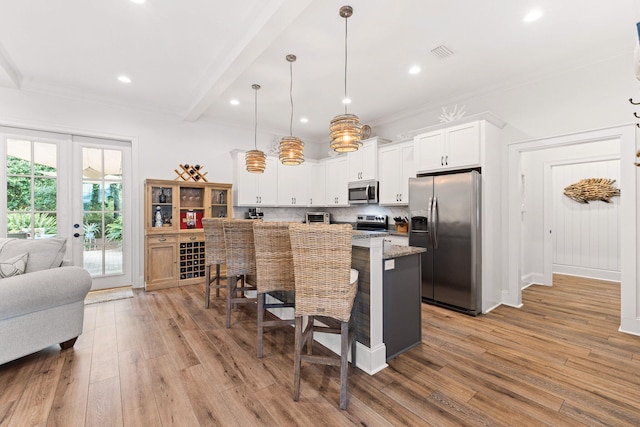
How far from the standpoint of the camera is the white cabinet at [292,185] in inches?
230

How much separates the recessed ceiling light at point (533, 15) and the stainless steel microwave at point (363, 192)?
2907mm

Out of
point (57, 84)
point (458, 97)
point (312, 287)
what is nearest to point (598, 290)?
point (458, 97)

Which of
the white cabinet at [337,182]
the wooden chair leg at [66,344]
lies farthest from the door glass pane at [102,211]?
the white cabinet at [337,182]

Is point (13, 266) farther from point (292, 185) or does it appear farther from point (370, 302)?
point (292, 185)

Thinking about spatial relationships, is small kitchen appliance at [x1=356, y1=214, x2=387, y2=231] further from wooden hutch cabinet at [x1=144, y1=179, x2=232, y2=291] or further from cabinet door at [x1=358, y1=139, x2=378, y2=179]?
wooden hutch cabinet at [x1=144, y1=179, x2=232, y2=291]

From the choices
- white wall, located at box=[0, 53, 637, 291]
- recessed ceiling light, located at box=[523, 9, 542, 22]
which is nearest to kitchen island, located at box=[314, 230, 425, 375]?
recessed ceiling light, located at box=[523, 9, 542, 22]

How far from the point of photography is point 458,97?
167 inches

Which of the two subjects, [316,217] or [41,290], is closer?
[41,290]

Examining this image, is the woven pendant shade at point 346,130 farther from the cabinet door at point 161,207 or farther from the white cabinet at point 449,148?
the cabinet door at point 161,207

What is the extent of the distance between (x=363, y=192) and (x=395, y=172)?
0.73m

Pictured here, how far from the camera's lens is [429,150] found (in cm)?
399

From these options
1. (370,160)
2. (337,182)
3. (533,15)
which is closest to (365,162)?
(370,160)

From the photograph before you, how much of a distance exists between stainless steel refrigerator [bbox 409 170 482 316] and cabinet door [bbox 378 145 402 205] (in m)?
0.81

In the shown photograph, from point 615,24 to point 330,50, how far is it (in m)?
2.66
